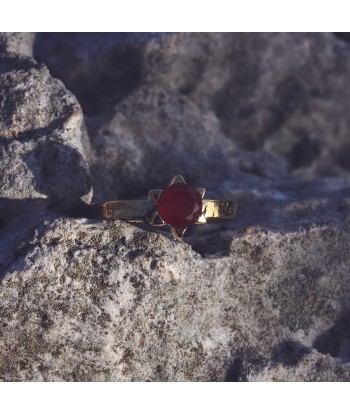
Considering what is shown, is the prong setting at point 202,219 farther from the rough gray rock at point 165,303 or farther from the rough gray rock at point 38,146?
the rough gray rock at point 38,146

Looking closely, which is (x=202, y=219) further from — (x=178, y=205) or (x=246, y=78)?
(x=246, y=78)

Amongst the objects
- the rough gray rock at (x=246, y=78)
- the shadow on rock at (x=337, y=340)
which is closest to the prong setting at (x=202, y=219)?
the shadow on rock at (x=337, y=340)

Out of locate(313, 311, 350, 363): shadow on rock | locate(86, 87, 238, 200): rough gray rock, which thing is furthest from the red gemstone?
locate(313, 311, 350, 363): shadow on rock

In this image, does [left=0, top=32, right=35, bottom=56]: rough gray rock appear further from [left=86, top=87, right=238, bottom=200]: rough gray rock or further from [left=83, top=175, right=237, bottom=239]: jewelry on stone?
[left=83, top=175, right=237, bottom=239]: jewelry on stone

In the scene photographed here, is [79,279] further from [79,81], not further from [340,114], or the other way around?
[340,114]

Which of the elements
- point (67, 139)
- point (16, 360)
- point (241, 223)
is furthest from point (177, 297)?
point (67, 139)

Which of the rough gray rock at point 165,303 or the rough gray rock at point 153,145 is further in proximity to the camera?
the rough gray rock at point 153,145

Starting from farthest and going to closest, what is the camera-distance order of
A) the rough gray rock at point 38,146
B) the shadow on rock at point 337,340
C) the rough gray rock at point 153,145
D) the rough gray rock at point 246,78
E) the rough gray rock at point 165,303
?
the rough gray rock at point 246,78, the rough gray rock at point 153,145, the shadow on rock at point 337,340, the rough gray rock at point 38,146, the rough gray rock at point 165,303
